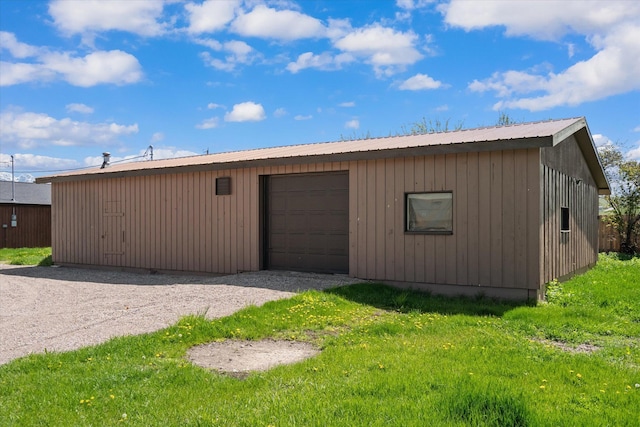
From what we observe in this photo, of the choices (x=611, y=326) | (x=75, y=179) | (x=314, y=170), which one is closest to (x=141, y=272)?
(x=75, y=179)

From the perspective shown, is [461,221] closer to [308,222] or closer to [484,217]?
[484,217]

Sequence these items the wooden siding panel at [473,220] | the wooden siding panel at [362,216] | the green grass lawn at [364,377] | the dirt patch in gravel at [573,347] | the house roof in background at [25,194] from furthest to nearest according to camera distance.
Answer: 1. the house roof in background at [25,194]
2. the wooden siding panel at [362,216]
3. the wooden siding panel at [473,220]
4. the dirt patch in gravel at [573,347]
5. the green grass lawn at [364,377]

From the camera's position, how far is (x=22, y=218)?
25391mm

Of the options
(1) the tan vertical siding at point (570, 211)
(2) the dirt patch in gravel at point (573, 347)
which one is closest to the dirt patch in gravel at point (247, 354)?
(2) the dirt patch in gravel at point (573, 347)

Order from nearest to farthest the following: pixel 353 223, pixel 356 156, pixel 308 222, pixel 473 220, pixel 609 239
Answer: pixel 473 220 → pixel 356 156 → pixel 353 223 → pixel 308 222 → pixel 609 239

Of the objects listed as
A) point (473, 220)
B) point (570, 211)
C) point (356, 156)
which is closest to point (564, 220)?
point (570, 211)

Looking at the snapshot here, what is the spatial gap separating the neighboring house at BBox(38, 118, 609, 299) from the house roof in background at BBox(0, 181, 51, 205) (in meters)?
13.1

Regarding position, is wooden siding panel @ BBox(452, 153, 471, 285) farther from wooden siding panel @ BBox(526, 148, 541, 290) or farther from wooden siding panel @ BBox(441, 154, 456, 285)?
wooden siding panel @ BBox(526, 148, 541, 290)

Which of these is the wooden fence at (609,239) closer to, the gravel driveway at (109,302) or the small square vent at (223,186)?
the gravel driveway at (109,302)

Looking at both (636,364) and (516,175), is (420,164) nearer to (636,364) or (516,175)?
(516,175)

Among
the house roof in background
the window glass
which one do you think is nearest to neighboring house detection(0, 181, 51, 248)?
the house roof in background

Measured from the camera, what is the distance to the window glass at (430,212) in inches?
360

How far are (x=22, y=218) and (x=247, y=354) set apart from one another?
2378 centimetres

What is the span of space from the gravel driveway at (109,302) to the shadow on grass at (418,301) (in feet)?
2.10
